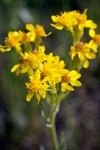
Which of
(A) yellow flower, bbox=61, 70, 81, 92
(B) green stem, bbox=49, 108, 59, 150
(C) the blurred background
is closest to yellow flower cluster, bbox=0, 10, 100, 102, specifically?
(A) yellow flower, bbox=61, 70, 81, 92

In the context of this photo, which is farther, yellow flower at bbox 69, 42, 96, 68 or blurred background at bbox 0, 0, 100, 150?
blurred background at bbox 0, 0, 100, 150

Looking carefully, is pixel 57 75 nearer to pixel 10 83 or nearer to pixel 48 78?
pixel 48 78

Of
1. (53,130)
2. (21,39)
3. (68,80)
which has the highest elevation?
(21,39)

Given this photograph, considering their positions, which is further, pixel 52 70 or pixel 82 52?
pixel 82 52

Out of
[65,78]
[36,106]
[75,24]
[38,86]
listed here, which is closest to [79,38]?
[75,24]

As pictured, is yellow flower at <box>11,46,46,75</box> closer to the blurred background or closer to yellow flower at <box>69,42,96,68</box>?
yellow flower at <box>69,42,96,68</box>

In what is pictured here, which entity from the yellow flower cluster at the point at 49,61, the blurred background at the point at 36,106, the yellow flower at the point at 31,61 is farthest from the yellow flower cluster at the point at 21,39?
the blurred background at the point at 36,106

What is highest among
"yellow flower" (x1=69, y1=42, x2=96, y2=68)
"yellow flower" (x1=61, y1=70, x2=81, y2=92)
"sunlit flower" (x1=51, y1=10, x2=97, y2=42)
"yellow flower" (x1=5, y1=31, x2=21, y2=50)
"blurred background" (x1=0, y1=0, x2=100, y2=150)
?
"sunlit flower" (x1=51, y1=10, x2=97, y2=42)

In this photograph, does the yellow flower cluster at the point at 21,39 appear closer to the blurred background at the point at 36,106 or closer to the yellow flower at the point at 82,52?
the yellow flower at the point at 82,52

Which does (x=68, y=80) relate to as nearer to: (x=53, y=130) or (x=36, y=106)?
(x=53, y=130)

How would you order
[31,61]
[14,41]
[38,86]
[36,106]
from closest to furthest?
[38,86], [31,61], [14,41], [36,106]
